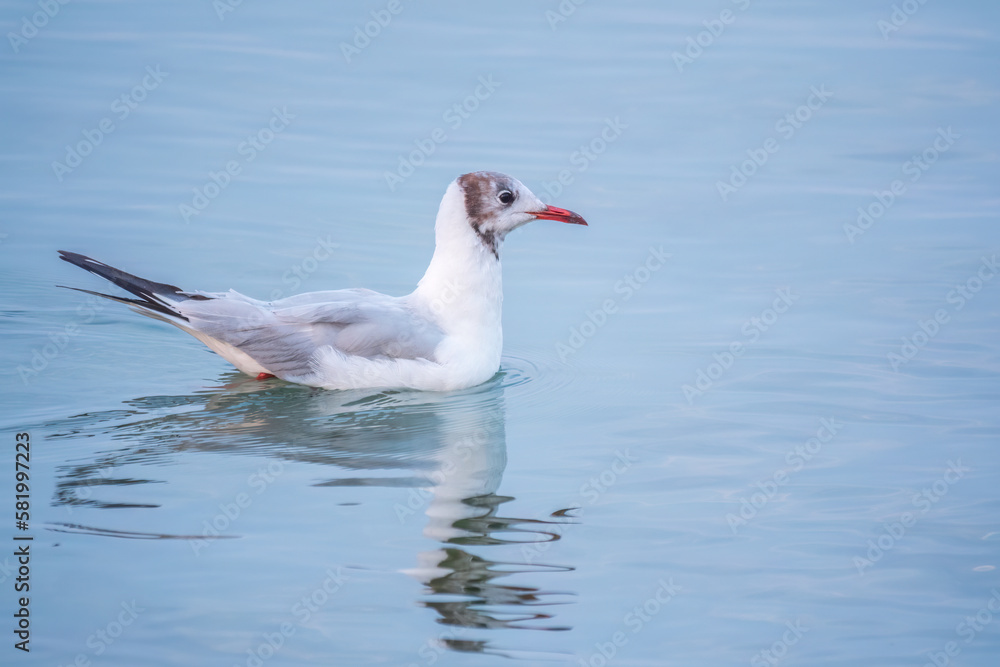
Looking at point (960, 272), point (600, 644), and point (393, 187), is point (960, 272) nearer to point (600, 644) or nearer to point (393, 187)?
point (393, 187)

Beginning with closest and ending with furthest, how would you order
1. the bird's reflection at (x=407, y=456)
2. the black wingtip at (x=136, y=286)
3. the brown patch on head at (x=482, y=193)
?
the bird's reflection at (x=407, y=456)
the black wingtip at (x=136, y=286)
the brown patch on head at (x=482, y=193)

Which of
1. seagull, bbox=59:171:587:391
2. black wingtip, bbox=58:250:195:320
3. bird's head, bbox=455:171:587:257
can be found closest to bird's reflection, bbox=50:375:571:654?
seagull, bbox=59:171:587:391

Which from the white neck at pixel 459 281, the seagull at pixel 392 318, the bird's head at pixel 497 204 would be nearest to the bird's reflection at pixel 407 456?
the seagull at pixel 392 318

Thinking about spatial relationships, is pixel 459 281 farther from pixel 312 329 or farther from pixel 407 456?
pixel 407 456

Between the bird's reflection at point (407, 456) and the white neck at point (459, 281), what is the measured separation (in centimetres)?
43

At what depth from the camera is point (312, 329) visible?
864 centimetres

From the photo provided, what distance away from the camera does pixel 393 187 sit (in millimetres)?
12609

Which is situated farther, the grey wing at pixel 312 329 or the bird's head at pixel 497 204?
the bird's head at pixel 497 204

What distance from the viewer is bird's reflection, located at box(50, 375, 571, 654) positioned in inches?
235

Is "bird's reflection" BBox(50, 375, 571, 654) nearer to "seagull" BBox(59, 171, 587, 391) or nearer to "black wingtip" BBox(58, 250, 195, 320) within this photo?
"seagull" BBox(59, 171, 587, 391)

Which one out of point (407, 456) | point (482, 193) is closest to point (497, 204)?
point (482, 193)

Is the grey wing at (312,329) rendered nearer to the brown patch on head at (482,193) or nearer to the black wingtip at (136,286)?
the black wingtip at (136,286)

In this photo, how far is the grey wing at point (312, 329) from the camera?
8.54 m

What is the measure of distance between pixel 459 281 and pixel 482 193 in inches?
23.0
